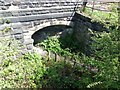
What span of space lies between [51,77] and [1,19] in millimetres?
2558

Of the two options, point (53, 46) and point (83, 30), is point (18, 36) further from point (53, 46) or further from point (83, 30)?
point (83, 30)

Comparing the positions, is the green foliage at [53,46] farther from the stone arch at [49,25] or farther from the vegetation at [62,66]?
the stone arch at [49,25]

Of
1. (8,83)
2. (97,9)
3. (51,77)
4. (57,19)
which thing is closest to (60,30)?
(57,19)

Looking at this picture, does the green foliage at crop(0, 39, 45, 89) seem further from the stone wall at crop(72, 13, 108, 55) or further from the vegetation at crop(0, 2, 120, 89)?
the stone wall at crop(72, 13, 108, 55)

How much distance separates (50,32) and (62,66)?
2397mm

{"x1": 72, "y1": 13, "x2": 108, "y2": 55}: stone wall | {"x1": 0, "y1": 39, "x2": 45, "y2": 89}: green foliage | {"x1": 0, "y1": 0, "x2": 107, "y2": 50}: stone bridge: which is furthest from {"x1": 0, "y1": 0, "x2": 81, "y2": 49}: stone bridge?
{"x1": 0, "y1": 39, "x2": 45, "y2": 89}: green foliage

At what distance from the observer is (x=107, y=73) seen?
6492 millimetres

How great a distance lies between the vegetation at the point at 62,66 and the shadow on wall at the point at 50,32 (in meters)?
0.46

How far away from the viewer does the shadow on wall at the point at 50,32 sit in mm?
11156

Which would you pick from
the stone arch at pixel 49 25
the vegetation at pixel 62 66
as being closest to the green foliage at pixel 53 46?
the vegetation at pixel 62 66

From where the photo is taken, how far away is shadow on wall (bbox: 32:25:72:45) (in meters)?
11.2

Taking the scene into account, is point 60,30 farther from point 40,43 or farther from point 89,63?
point 89,63

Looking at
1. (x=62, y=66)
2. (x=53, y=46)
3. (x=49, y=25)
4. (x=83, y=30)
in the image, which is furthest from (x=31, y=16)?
(x=83, y=30)

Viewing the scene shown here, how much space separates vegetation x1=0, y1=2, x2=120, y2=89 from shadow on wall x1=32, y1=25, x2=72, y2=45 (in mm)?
455
